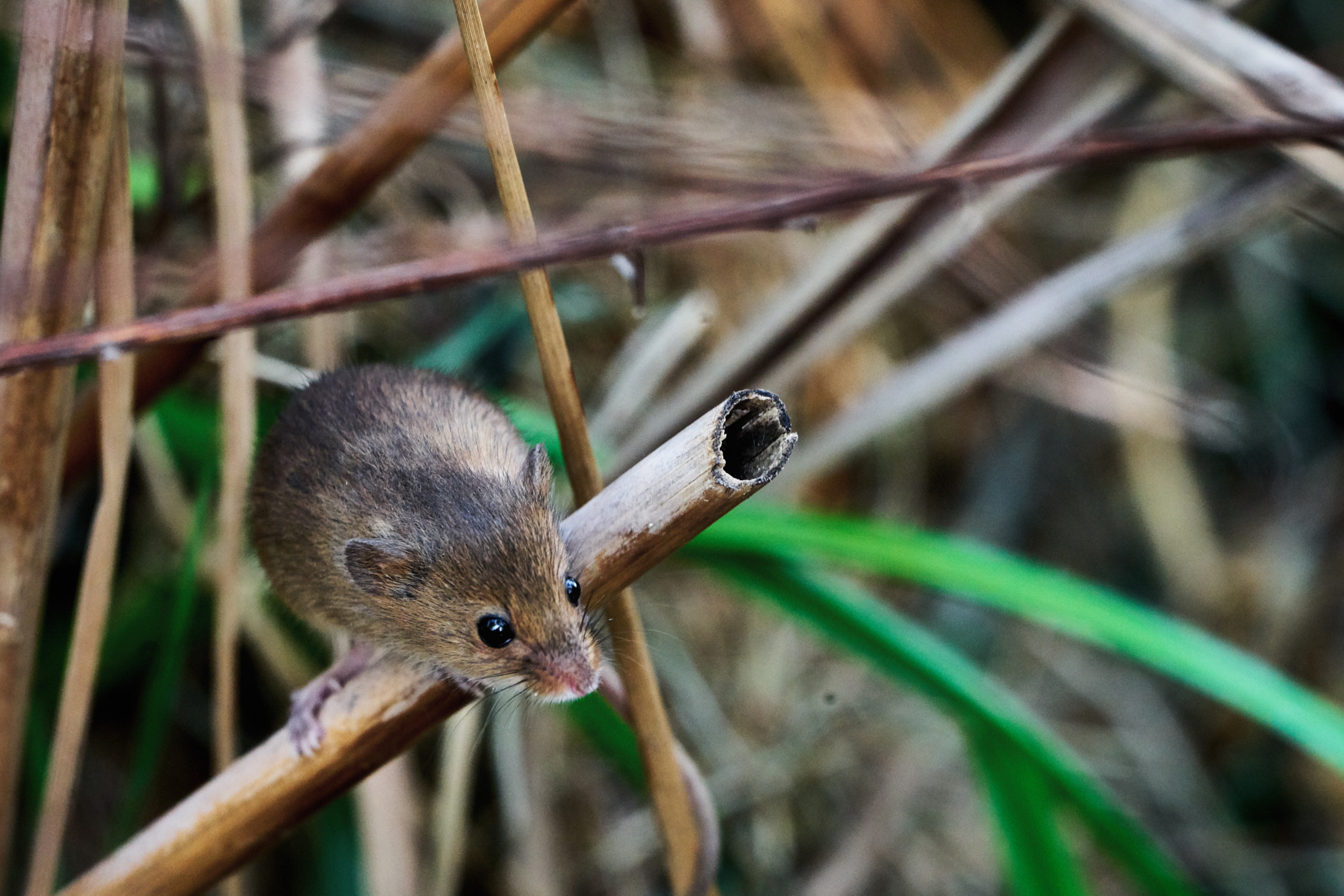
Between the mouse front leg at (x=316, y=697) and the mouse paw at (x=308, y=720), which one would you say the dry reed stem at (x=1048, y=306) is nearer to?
the mouse front leg at (x=316, y=697)

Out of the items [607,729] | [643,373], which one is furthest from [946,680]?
[643,373]

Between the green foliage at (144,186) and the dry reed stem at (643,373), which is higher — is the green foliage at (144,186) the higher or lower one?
the higher one

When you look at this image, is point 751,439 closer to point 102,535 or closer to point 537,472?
point 537,472

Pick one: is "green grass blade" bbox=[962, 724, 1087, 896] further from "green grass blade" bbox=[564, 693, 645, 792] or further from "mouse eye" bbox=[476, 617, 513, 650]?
"mouse eye" bbox=[476, 617, 513, 650]

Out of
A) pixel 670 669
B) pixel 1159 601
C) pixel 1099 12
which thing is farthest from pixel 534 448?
pixel 1159 601

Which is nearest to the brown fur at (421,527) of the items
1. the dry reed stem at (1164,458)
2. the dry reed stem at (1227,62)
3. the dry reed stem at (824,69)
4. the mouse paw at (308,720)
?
the mouse paw at (308,720)

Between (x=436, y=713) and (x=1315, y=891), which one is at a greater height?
(x=436, y=713)

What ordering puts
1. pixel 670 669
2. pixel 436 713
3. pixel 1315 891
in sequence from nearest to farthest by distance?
pixel 436 713
pixel 670 669
pixel 1315 891

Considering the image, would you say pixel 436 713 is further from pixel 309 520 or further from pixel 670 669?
pixel 670 669
